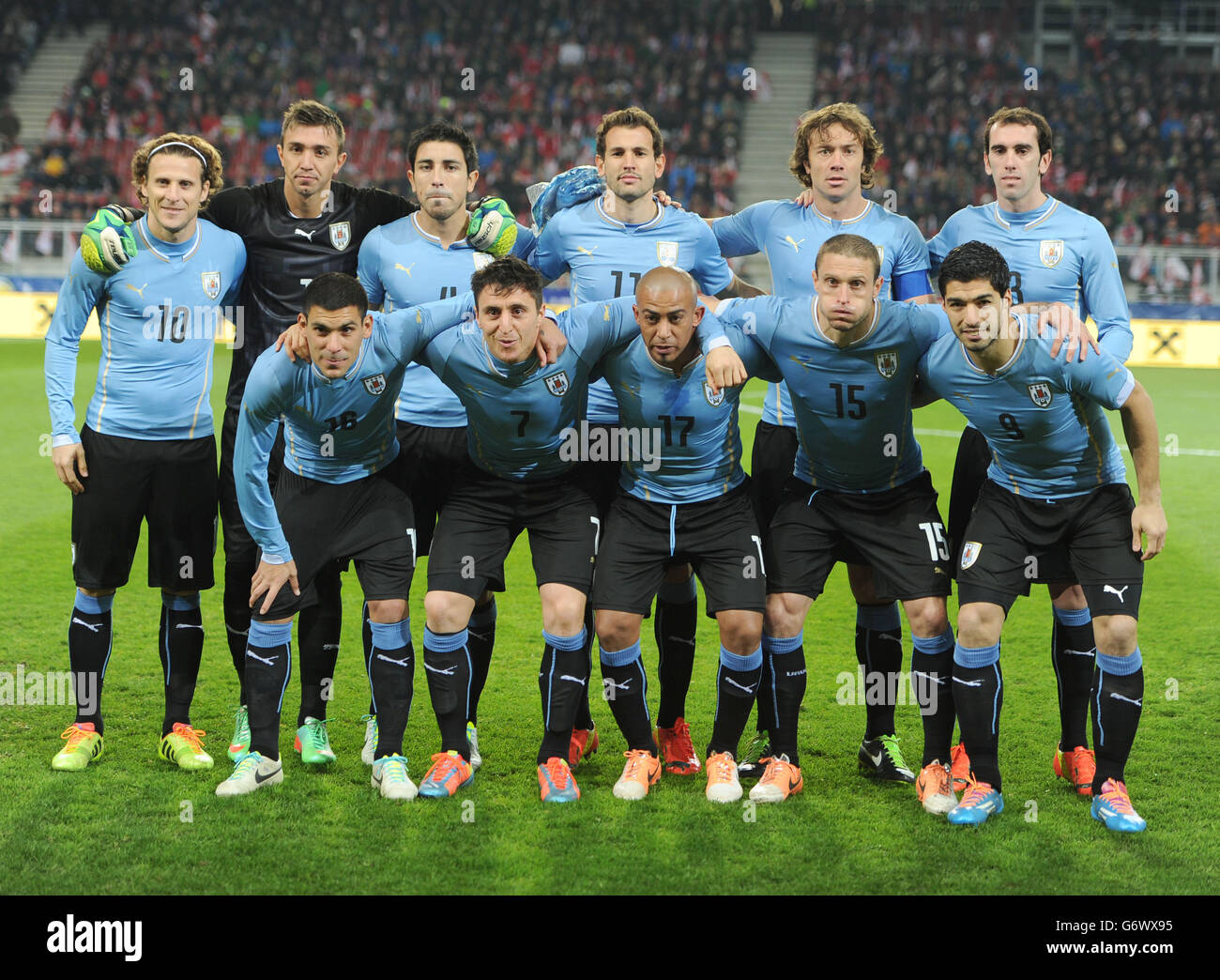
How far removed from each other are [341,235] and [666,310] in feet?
5.49

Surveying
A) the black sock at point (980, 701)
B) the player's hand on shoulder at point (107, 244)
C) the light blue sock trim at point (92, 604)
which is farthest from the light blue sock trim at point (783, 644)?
the player's hand on shoulder at point (107, 244)

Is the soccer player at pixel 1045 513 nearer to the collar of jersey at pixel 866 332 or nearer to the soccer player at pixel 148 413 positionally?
the collar of jersey at pixel 866 332

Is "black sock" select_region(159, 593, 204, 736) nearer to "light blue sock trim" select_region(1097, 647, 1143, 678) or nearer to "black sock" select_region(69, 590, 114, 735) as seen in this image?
"black sock" select_region(69, 590, 114, 735)

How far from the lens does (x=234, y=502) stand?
548cm

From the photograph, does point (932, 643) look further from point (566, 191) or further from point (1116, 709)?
point (566, 191)

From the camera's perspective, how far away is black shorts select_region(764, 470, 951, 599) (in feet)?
16.0

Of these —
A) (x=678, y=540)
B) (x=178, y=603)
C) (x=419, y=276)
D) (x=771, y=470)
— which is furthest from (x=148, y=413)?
(x=771, y=470)

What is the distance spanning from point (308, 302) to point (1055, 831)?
3.32 m

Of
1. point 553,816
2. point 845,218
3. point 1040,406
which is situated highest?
point 845,218

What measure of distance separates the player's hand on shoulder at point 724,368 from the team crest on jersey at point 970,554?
3.46 ft

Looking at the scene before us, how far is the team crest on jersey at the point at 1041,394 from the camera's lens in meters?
4.63

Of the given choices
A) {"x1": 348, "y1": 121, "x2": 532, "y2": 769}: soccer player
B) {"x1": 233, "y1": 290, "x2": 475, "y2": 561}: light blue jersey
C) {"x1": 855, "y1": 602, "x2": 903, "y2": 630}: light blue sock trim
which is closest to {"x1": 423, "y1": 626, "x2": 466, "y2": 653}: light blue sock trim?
{"x1": 348, "y1": 121, "x2": 532, "y2": 769}: soccer player
